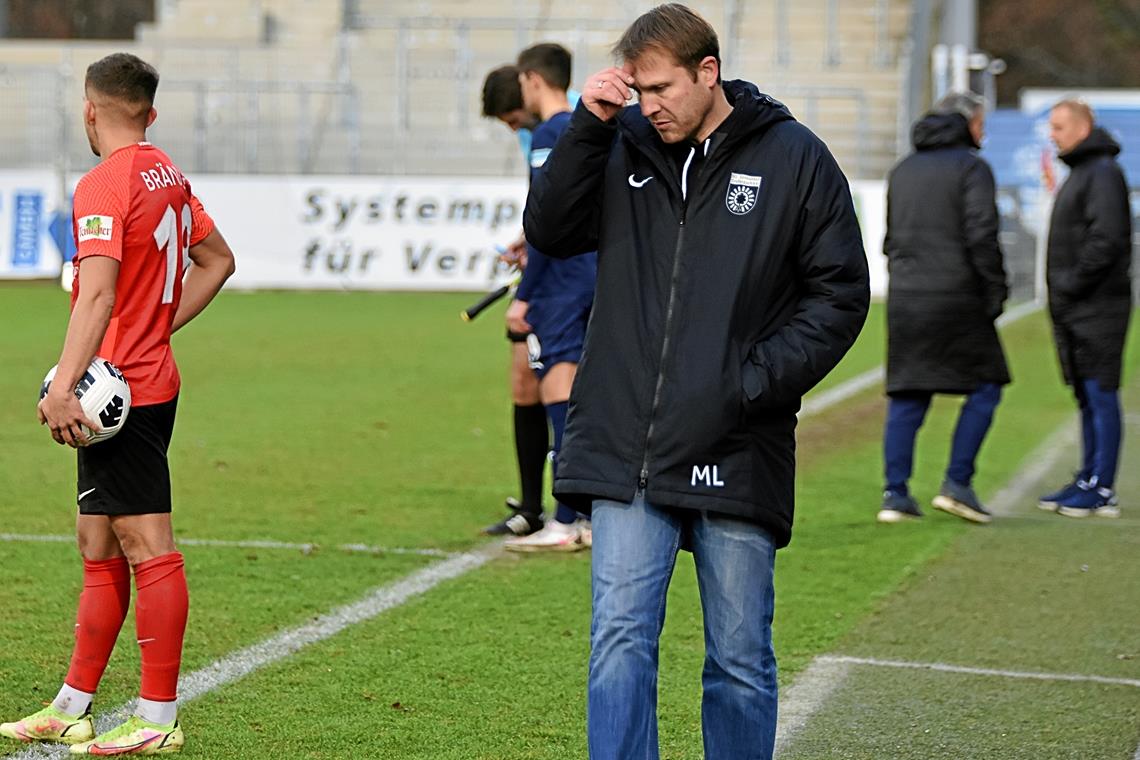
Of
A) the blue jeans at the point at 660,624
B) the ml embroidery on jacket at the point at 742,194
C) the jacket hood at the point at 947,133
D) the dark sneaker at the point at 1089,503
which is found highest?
the ml embroidery on jacket at the point at 742,194

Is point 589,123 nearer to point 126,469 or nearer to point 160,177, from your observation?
point 160,177

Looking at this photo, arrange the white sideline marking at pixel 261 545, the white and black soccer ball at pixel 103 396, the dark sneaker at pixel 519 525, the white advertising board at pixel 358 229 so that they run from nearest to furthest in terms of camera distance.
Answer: the white and black soccer ball at pixel 103 396, the white sideline marking at pixel 261 545, the dark sneaker at pixel 519 525, the white advertising board at pixel 358 229

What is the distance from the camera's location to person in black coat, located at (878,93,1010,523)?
8438 millimetres

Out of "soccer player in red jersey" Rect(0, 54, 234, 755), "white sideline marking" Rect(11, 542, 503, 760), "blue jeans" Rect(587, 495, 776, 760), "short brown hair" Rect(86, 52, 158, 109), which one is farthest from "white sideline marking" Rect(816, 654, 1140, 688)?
"short brown hair" Rect(86, 52, 158, 109)

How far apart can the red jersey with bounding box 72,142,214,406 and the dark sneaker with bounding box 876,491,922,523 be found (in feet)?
14.9

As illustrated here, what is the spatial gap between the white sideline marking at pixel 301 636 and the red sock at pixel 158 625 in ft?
0.95

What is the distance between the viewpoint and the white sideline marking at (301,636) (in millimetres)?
5012

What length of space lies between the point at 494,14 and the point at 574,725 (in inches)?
1190

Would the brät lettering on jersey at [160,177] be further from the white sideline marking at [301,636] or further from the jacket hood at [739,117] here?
the white sideline marking at [301,636]

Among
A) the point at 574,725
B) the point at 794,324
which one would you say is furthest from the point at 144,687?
the point at 794,324

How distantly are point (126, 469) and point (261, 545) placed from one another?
2.90m

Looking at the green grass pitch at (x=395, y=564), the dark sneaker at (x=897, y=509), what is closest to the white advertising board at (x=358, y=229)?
the green grass pitch at (x=395, y=564)

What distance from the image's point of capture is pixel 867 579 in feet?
23.5

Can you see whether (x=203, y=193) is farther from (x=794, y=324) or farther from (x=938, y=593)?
(x=794, y=324)
